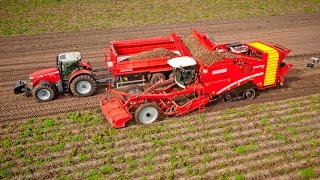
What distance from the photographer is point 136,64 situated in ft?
44.7

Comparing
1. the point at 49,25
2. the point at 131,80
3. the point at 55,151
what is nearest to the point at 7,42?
the point at 49,25

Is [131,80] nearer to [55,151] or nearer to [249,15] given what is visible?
[55,151]

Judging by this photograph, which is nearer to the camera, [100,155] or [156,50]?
A: [100,155]

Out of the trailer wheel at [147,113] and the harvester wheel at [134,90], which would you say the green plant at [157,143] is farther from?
the harvester wheel at [134,90]

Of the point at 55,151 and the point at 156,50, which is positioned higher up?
the point at 156,50

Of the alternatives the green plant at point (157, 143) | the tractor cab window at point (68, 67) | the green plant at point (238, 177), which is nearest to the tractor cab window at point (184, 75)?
the green plant at point (157, 143)

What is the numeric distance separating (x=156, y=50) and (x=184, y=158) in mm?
5558

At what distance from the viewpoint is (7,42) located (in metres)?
19.7

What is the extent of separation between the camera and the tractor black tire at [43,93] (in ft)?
42.8

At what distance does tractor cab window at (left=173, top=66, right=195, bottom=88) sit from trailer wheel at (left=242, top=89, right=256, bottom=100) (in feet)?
7.38

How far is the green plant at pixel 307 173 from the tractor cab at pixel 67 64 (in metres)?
8.58

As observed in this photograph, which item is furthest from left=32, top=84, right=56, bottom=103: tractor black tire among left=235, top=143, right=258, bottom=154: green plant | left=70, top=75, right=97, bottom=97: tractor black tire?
left=235, top=143, right=258, bottom=154: green plant

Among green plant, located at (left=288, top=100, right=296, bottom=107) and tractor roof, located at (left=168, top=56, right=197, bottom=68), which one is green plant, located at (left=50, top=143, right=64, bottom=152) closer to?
tractor roof, located at (left=168, top=56, right=197, bottom=68)

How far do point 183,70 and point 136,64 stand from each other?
2.20 metres
